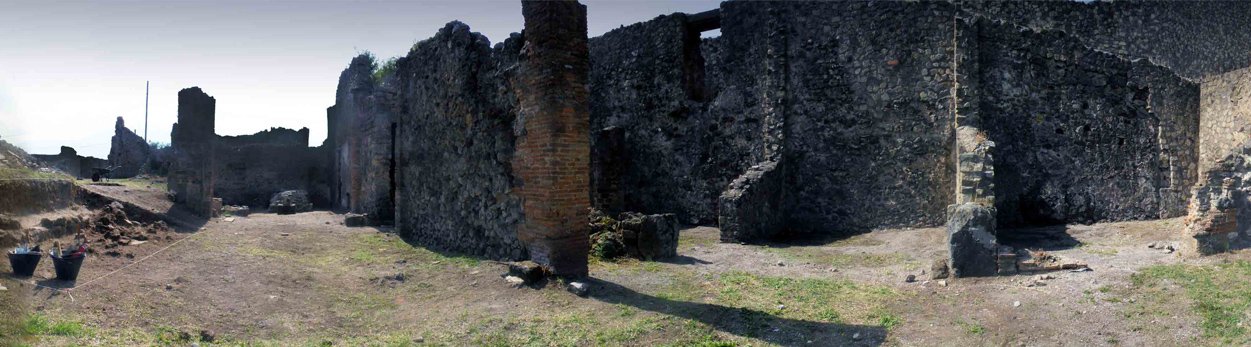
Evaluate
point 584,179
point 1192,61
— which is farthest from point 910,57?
point 1192,61

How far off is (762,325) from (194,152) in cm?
1487

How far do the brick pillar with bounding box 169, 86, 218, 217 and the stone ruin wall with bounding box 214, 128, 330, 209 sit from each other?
9.68m

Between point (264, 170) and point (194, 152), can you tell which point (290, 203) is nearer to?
point (264, 170)

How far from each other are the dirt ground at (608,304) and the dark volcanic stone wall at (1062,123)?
2.74m

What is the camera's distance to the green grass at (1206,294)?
5.52m

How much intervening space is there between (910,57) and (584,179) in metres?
8.18

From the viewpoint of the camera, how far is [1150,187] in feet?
43.0

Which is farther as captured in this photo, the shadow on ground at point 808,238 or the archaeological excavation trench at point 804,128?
the shadow on ground at point 808,238

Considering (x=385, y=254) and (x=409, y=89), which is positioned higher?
(x=409, y=89)

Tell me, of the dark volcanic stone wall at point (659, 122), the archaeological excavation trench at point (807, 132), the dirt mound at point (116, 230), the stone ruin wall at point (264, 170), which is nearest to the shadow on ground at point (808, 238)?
the archaeological excavation trench at point (807, 132)

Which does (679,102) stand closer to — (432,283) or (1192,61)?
(432,283)

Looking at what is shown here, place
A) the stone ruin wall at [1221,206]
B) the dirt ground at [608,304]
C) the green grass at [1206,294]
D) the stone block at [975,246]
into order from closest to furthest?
the green grass at [1206,294], the dirt ground at [608,304], the stone block at [975,246], the stone ruin wall at [1221,206]

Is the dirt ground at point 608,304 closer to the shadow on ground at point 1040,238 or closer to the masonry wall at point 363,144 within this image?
the shadow on ground at point 1040,238

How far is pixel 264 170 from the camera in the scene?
26.4 metres
